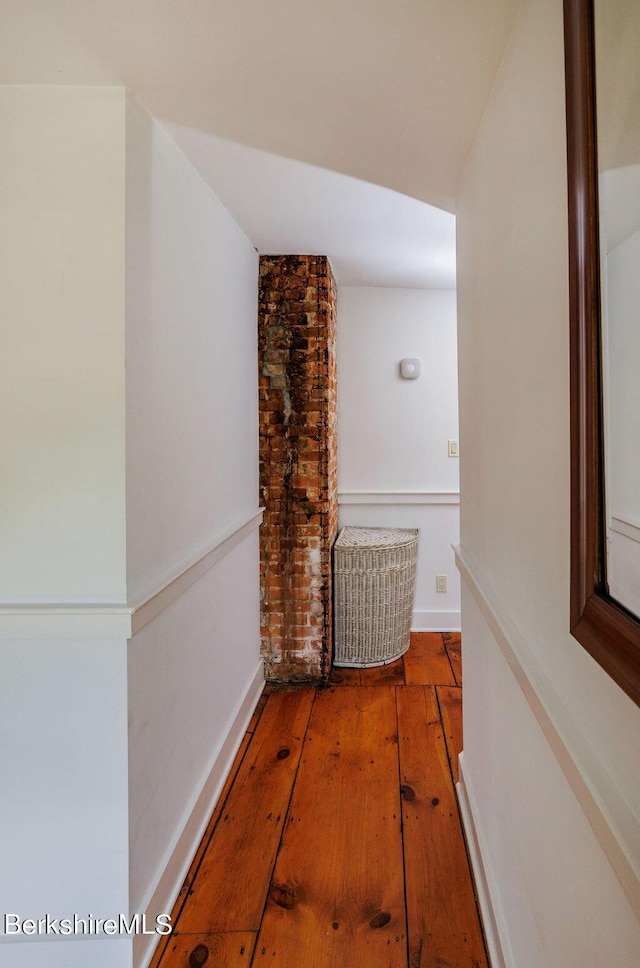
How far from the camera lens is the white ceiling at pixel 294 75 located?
979mm

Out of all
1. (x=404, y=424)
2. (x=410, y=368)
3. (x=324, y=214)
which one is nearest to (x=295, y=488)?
(x=404, y=424)

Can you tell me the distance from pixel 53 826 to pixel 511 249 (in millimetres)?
1685

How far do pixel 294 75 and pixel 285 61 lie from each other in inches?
1.8

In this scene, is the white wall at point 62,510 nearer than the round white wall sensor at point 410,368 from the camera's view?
Yes

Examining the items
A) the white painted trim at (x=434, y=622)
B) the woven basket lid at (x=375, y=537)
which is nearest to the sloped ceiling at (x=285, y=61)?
the woven basket lid at (x=375, y=537)

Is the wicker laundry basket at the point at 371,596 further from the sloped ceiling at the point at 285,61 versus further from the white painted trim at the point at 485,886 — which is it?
the sloped ceiling at the point at 285,61

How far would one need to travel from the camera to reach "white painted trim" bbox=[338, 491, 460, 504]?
122 inches

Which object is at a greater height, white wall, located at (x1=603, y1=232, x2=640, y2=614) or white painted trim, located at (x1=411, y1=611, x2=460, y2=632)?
white wall, located at (x1=603, y1=232, x2=640, y2=614)

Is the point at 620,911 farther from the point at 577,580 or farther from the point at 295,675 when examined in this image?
the point at 295,675

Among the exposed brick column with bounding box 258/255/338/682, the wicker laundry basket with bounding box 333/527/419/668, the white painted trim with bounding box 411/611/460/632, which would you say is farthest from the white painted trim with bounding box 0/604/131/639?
the white painted trim with bounding box 411/611/460/632

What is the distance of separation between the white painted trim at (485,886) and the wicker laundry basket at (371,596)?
107 cm

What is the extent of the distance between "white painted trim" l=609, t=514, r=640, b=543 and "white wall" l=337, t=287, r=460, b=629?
2.51 meters

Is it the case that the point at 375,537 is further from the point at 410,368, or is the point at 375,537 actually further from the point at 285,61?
the point at 285,61

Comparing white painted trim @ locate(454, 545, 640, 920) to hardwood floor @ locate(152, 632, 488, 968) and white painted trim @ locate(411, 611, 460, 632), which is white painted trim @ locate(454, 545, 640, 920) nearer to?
hardwood floor @ locate(152, 632, 488, 968)
